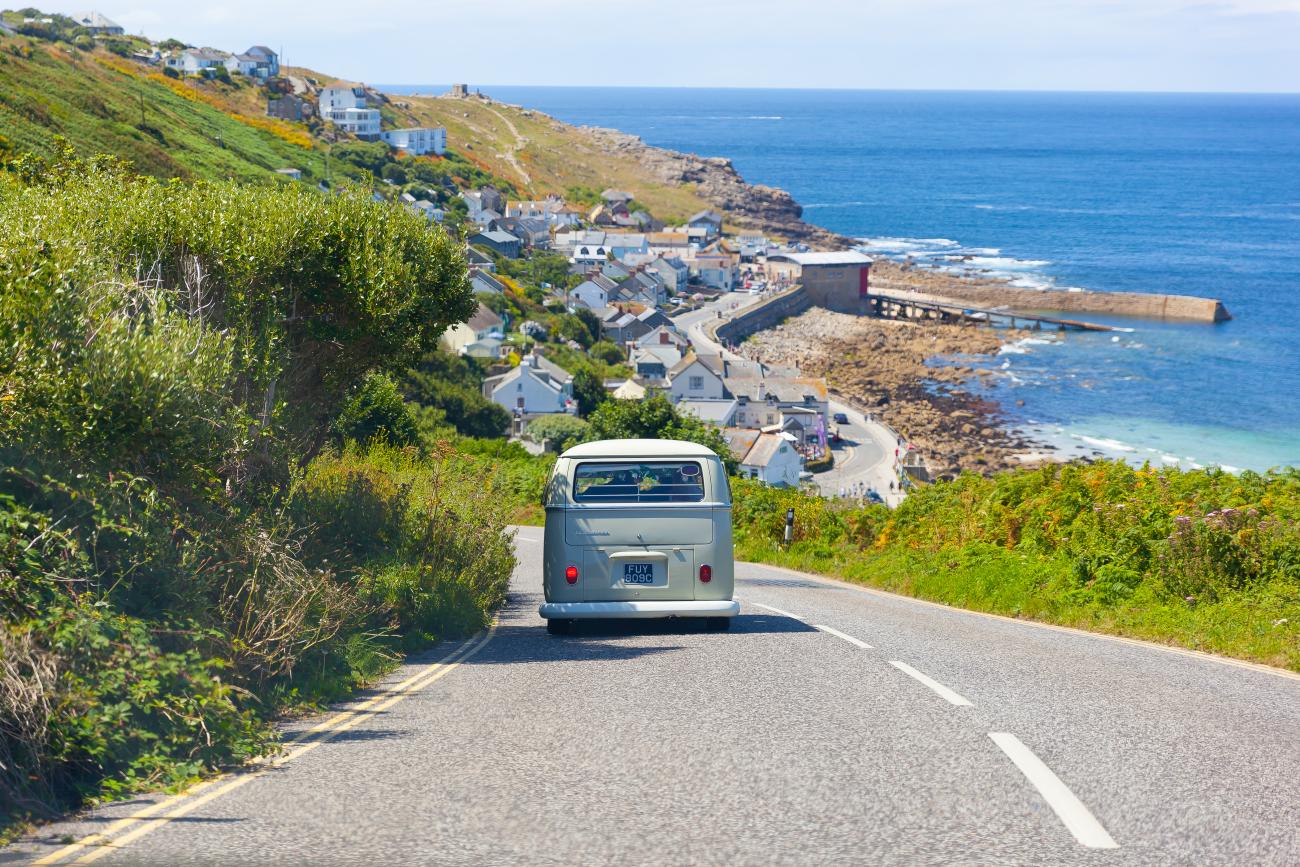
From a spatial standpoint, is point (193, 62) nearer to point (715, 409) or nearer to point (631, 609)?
point (715, 409)

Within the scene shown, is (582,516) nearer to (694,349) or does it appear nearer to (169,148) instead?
(169,148)

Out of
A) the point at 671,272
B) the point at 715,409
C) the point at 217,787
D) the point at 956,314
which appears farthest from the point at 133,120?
the point at 217,787

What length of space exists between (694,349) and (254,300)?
282 ft

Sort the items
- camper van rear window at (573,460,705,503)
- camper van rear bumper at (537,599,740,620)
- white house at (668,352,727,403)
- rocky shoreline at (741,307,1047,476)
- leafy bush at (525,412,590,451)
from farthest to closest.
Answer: white house at (668,352,727,403), leafy bush at (525,412,590,451), rocky shoreline at (741,307,1047,476), camper van rear window at (573,460,705,503), camper van rear bumper at (537,599,740,620)

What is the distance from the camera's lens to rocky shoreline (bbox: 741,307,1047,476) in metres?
66.6

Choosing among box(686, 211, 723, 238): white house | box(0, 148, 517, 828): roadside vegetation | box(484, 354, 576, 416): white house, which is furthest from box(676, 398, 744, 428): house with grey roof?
box(686, 211, 723, 238): white house

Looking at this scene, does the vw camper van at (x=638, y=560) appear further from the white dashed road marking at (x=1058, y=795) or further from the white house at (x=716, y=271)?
the white house at (x=716, y=271)

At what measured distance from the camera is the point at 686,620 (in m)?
13.6

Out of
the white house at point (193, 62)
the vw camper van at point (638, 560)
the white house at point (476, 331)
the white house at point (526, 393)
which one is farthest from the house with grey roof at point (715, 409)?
the white house at point (193, 62)

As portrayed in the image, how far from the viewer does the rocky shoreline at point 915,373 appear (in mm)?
66562

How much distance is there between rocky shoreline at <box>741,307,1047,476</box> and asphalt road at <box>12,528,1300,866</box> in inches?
2071

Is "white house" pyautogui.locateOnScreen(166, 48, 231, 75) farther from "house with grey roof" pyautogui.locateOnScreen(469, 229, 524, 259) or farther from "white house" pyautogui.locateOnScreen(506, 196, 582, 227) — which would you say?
"house with grey roof" pyautogui.locateOnScreen(469, 229, 524, 259)

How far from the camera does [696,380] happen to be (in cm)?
8544

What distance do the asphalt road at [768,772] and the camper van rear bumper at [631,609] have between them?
4.88ft
